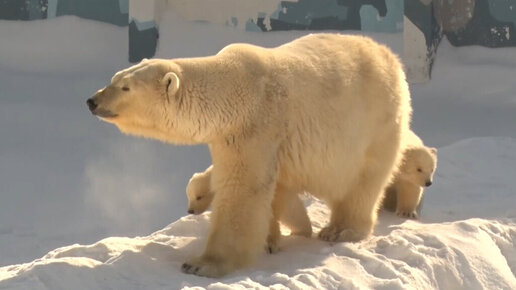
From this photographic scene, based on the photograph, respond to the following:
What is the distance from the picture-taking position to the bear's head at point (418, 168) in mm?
6266

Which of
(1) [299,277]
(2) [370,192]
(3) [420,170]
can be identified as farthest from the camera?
(3) [420,170]

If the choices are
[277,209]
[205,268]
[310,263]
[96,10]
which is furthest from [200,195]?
[96,10]

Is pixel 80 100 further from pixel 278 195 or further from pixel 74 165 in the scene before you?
pixel 278 195

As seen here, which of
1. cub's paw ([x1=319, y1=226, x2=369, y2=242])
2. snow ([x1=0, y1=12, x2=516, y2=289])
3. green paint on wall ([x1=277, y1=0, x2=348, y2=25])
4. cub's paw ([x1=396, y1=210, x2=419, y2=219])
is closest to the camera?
snow ([x1=0, y1=12, x2=516, y2=289])

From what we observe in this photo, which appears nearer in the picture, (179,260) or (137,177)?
(179,260)

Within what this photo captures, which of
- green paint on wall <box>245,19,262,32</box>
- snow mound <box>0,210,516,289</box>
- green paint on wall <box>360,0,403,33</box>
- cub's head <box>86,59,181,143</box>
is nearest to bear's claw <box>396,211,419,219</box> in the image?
snow mound <box>0,210,516,289</box>

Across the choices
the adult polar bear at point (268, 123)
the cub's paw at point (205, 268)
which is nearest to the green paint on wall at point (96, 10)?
the adult polar bear at point (268, 123)

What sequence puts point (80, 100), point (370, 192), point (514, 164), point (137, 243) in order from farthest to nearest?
point (80, 100), point (514, 164), point (370, 192), point (137, 243)

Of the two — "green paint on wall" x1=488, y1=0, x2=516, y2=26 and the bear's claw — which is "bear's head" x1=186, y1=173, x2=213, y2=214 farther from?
"green paint on wall" x1=488, y1=0, x2=516, y2=26

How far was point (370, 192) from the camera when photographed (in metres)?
5.41

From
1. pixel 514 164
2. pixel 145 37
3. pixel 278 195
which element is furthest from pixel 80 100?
pixel 278 195

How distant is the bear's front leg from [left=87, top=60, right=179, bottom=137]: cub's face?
0.35 m

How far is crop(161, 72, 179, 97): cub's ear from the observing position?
4520 millimetres

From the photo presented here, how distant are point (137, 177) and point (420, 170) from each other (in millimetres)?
3213
